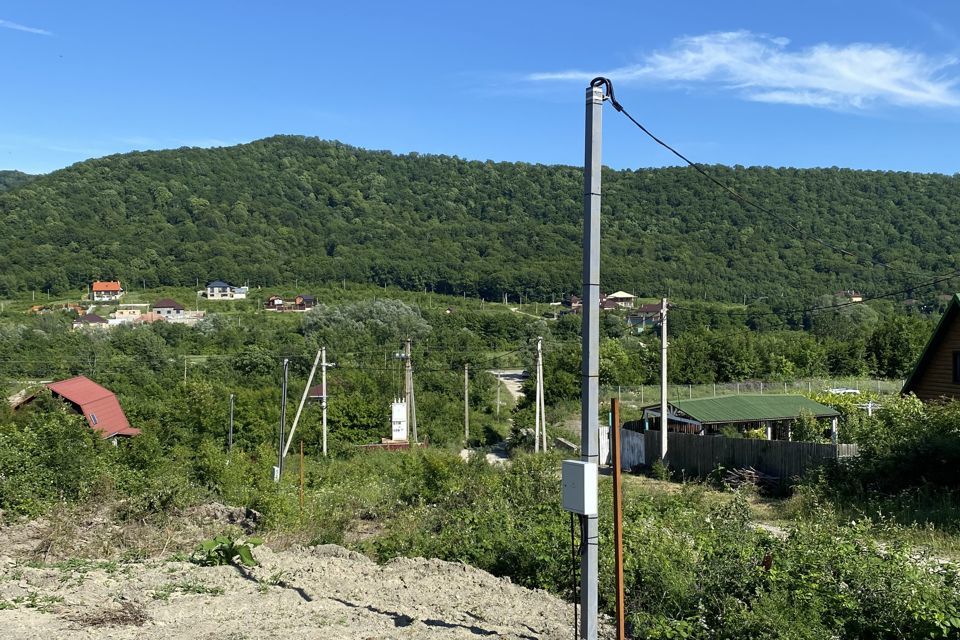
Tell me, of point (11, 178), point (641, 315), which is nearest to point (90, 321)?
point (641, 315)

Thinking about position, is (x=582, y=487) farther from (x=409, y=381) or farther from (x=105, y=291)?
(x=105, y=291)

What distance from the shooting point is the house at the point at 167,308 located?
288ft

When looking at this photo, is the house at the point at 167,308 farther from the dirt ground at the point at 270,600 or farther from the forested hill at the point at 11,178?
the dirt ground at the point at 270,600

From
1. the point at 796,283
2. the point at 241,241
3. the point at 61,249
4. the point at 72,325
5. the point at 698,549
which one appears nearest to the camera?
the point at 698,549

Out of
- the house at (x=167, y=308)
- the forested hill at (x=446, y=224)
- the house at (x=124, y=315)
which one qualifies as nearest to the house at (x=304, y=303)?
the house at (x=167, y=308)

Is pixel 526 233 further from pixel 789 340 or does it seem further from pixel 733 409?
pixel 733 409

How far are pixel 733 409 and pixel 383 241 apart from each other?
107 meters

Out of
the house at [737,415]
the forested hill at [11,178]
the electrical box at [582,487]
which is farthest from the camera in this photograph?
the forested hill at [11,178]

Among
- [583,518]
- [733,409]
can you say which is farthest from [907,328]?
[583,518]

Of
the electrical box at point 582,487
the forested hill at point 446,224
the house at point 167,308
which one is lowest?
the house at point 167,308

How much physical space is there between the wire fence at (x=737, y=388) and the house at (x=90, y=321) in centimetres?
4777

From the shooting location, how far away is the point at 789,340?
58250 mm

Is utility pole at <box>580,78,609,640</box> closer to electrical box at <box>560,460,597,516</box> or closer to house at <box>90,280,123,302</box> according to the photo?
electrical box at <box>560,460,597,516</box>

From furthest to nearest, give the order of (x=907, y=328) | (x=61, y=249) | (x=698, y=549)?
(x=61, y=249) → (x=907, y=328) → (x=698, y=549)
